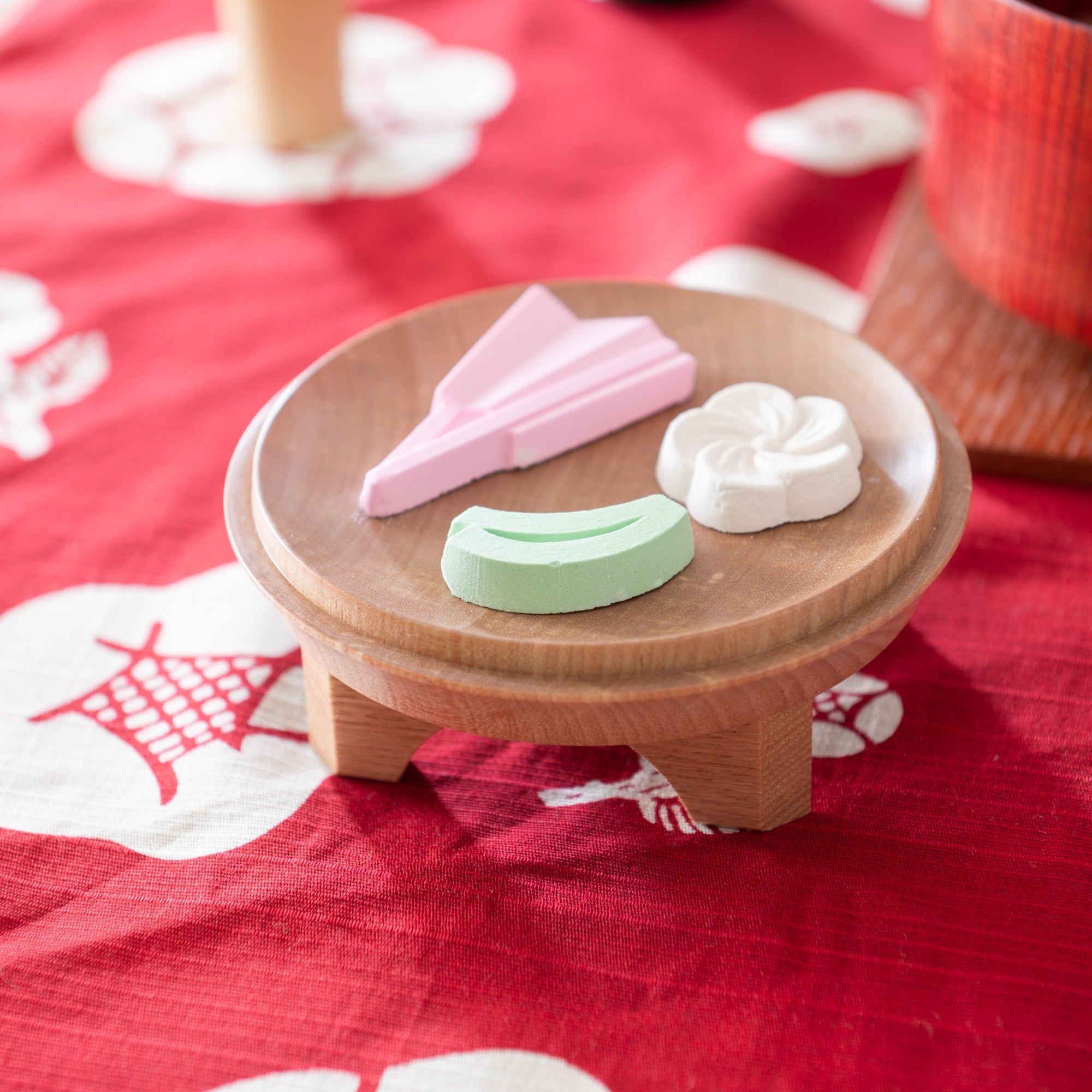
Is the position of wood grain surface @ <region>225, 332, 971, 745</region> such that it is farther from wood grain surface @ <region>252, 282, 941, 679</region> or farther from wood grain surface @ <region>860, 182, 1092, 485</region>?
wood grain surface @ <region>860, 182, 1092, 485</region>

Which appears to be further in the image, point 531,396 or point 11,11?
point 11,11

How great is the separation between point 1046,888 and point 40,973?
1.44ft

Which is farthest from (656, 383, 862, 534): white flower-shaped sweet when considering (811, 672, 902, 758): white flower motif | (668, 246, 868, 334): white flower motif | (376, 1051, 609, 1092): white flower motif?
(668, 246, 868, 334): white flower motif

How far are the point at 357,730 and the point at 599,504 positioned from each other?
0.15m

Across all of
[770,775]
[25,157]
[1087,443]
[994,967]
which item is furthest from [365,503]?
[25,157]

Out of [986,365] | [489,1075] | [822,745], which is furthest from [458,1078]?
[986,365]

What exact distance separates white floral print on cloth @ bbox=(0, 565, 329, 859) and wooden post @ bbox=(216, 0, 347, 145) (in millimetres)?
549

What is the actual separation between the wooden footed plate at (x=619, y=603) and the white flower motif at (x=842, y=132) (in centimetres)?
49

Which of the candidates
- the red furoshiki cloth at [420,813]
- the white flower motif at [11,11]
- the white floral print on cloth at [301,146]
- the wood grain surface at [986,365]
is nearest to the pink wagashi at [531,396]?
the red furoshiki cloth at [420,813]

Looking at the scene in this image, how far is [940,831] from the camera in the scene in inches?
22.4

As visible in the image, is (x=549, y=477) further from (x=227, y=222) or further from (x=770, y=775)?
(x=227, y=222)

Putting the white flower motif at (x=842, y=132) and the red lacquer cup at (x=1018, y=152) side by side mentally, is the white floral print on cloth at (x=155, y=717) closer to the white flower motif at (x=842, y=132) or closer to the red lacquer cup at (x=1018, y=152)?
the red lacquer cup at (x=1018, y=152)

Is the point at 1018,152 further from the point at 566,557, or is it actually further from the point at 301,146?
the point at 301,146

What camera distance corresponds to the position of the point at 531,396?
Result: 604 mm
